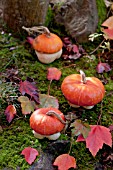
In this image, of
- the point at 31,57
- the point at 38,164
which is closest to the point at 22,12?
the point at 31,57

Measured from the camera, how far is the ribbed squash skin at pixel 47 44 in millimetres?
2789

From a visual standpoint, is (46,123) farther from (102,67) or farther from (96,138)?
(102,67)

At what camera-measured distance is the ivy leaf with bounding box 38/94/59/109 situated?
2.49 m

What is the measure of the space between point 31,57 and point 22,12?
0.44 metres

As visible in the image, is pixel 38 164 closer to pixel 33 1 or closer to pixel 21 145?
pixel 21 145

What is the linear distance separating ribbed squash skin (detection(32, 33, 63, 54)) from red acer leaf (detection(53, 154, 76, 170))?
3.32 ft

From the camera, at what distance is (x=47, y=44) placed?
9.14 ft

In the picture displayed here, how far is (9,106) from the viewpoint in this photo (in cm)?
245

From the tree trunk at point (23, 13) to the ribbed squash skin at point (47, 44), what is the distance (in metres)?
0.31

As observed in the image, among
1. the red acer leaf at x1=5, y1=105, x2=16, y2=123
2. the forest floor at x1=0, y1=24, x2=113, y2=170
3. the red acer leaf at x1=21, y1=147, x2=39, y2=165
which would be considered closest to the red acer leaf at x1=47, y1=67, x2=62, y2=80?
the forest floor at x1=0, y1=24, x2=113, y2=170

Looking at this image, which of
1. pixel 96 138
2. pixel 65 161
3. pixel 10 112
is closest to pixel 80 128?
pixel 96 138

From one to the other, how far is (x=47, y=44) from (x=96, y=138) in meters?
1.01

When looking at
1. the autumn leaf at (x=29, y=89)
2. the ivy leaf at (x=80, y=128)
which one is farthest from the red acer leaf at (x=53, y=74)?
the ivy leaf at (x=80, y=128)

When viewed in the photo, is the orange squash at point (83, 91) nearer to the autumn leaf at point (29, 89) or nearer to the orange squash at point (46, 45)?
the autumn leaf at point (29, 89)
